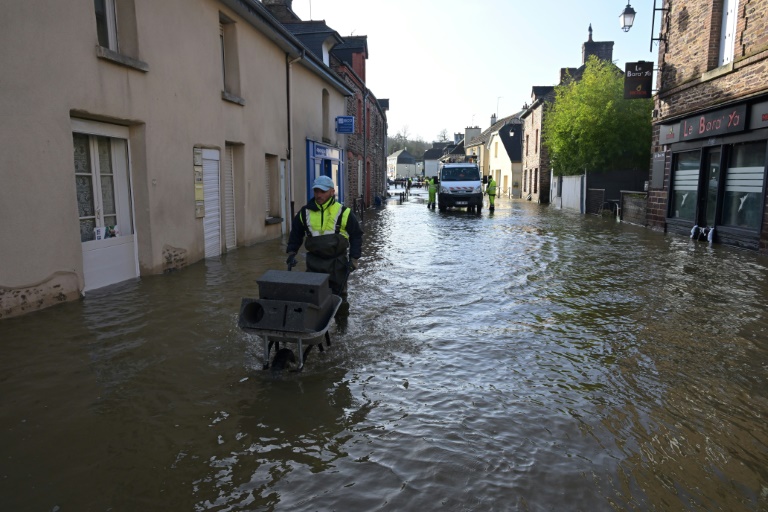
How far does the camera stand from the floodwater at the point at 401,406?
9.54ft

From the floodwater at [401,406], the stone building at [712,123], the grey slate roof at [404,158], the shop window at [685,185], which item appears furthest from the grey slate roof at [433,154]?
the floodwater at [401,406]

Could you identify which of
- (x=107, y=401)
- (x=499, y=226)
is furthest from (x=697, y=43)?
(x=107, y=401)

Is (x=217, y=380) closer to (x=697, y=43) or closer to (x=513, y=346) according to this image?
(x=513, y=346)

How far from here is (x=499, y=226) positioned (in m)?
18.8

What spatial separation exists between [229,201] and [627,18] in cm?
1416

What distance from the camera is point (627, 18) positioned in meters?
17.9

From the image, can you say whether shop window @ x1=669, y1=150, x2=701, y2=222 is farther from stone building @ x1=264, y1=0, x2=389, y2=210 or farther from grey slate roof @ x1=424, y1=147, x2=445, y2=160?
grey slate roof @ x1=424, y1=147, x2=445, y2=160

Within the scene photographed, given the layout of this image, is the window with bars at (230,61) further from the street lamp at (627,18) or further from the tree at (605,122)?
the tree at (605,122)

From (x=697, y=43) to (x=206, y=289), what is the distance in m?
14.1

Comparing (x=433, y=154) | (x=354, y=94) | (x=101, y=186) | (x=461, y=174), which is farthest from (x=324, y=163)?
(x=433, y=154)

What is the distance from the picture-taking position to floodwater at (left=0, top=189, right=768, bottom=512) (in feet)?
9.54

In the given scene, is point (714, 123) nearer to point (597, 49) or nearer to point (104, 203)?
point (104, 203)

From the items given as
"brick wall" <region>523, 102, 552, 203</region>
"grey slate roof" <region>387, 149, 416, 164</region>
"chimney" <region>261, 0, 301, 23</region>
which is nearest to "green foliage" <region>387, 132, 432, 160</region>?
"grey slate roof" <region>387, 149, 416, 164</region>

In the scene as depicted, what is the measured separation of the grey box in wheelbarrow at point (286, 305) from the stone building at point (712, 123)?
1110 centimetres
